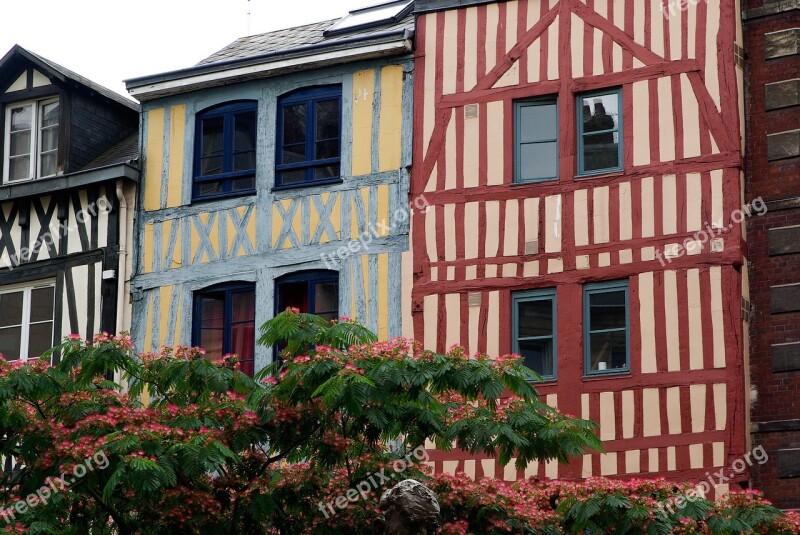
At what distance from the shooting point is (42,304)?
2369cm

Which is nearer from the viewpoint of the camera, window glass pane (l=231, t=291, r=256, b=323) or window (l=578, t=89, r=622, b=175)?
window (l=578, t=89, r=622, b=175)

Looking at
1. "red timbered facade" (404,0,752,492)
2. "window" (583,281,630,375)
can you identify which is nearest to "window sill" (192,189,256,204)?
"red timbered facade" (404,0,752,492)

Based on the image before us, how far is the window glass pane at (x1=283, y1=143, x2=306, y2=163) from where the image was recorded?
22.5 m

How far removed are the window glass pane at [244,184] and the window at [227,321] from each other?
1.30 meters

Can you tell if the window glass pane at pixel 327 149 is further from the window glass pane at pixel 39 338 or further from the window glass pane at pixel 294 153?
the window glass pane at pixel 39 338

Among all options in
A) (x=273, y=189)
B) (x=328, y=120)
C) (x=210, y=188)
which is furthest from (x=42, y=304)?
(x=328, y=120)

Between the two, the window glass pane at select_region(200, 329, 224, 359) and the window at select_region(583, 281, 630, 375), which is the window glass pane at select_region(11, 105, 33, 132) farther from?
the window at select_region(583, 281, 630, 375)

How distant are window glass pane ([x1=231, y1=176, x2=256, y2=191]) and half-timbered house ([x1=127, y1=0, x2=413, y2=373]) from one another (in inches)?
0.7

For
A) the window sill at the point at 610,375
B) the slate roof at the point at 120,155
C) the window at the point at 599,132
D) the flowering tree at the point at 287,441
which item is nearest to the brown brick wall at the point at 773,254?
the window sill at the point at 610,375

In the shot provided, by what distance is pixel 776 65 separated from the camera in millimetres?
20484

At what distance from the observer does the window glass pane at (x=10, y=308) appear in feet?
78.3

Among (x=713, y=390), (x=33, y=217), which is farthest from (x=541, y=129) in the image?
(x=33, y=217)

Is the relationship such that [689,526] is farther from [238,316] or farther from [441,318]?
[238,316]

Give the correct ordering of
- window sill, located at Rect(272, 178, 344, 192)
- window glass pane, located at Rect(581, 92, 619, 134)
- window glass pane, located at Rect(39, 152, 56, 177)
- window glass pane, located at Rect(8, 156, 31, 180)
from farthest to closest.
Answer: window glass pane, located at Rect(8, 156, 31, 180), window glass pane, located at Rect(39, 152, 56, 177), window sill, located at Rect(272, 178, 344, 192), window glass pane, located at Rect(581, 92, 619, 134)
